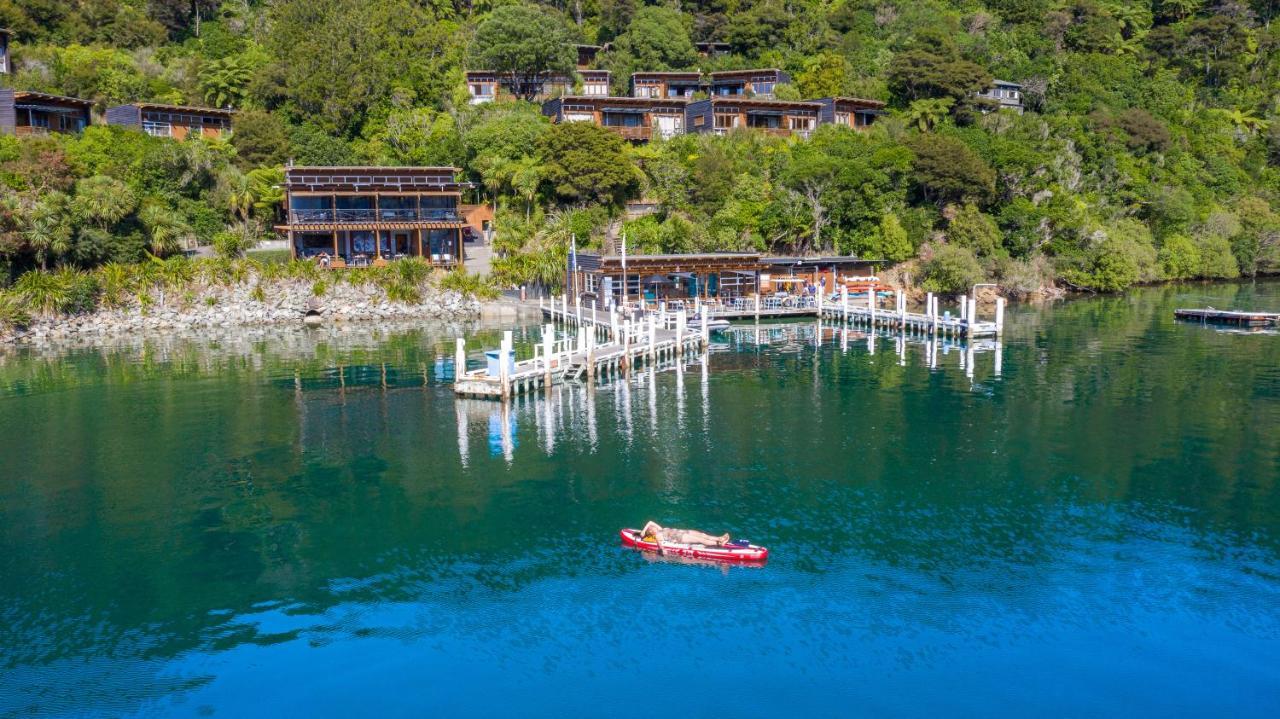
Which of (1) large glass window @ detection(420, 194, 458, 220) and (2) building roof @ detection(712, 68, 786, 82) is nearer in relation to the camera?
(1) large glass window @ detection(420, 194, 458, 220)

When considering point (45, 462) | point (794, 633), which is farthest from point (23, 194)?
point (794, 633)

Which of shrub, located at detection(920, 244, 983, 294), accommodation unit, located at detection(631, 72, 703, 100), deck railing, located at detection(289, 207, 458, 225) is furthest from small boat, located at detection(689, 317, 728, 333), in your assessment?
accommodation unit, located at detection(631, 72, 703, 100)

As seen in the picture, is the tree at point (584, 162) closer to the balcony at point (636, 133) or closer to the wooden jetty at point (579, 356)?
the balcony at point (636, 133)

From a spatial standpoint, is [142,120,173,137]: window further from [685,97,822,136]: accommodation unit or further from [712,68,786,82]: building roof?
[712,68,786,82]: building roof

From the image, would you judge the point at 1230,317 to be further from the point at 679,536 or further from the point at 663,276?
the point at 679,536

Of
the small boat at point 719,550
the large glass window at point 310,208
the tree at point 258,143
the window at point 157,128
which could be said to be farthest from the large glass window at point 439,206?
the small boat at point 719,550

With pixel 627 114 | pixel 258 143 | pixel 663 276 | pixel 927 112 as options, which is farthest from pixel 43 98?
pixel 927 112

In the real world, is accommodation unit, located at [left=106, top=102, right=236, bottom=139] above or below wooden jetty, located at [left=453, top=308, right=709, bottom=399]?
above
